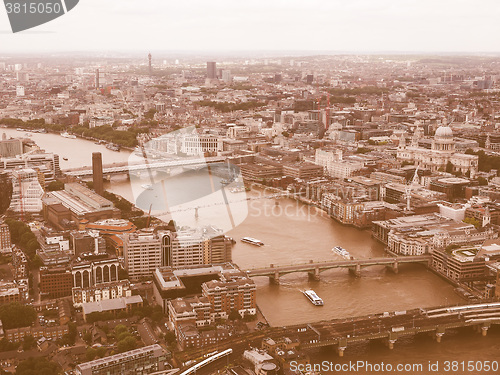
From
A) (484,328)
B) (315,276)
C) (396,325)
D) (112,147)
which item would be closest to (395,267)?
(315,276)

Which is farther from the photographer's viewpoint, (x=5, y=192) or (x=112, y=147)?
(x=112, y=147)

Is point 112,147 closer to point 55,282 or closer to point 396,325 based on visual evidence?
point 55,282

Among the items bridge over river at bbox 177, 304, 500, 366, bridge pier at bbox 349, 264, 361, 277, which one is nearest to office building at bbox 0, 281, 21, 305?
bridge over river at bbox 177, 304, 500, 366

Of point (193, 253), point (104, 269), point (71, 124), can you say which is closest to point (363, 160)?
point (193, 253)

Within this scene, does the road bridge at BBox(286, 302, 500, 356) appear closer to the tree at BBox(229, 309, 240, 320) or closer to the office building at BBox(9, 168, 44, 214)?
the tree at BBox(229, 309, 240, 320)

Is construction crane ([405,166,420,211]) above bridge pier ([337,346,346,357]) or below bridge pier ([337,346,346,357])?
above

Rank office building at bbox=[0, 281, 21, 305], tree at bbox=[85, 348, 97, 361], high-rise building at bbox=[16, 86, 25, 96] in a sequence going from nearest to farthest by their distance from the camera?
1. tree at bbox=[85, 348, 97, 361]
2. office building at bbox=[0, 281, 21, 305]
3. high-rise building at bbox=[16, 86, 25, 96]

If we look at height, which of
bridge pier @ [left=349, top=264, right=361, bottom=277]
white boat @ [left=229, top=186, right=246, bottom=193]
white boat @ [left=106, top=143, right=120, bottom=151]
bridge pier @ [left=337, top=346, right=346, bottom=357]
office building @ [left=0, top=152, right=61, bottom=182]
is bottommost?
bridge pier @ [left=337, top=346, right=346, bottom=357]
